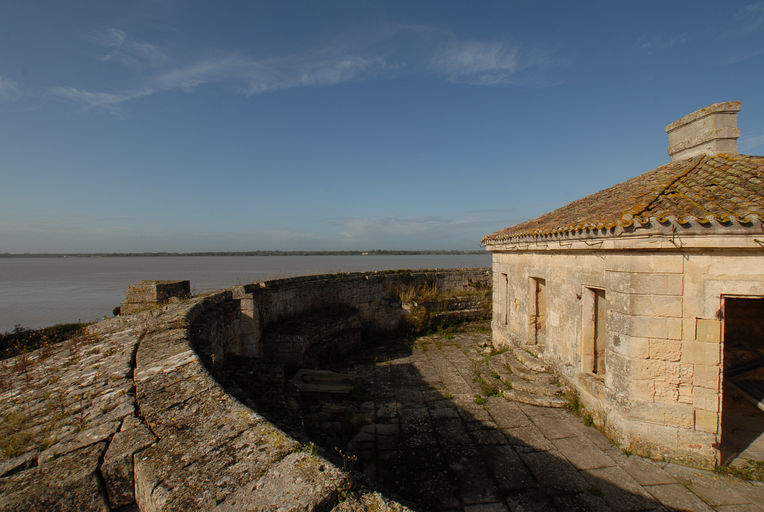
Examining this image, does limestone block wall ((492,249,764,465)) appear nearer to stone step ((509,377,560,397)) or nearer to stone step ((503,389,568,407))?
stone step ((503,389,568,407))

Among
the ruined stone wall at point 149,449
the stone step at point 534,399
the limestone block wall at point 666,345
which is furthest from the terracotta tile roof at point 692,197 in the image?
the ruined stone wall at point 149,449

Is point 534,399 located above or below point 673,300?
below

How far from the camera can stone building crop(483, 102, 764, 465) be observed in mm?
4387

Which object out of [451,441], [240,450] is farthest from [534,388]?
[240,450]

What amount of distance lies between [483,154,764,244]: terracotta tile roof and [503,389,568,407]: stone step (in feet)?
9.19

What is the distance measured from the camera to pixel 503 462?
15.0ft

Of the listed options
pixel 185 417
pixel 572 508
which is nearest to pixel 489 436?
pixel 572 508

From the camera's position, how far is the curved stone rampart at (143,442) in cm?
139

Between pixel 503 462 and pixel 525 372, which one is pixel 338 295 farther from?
pixel 503 462

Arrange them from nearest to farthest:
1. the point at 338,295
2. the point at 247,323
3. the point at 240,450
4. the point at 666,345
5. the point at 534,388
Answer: the point at 240,450 < the point at 666,345 < the point at 534,388 < the point at 247,323 < the point at 338,295

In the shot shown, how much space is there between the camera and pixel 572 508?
12.3 feet

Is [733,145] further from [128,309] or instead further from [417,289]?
[128,309]

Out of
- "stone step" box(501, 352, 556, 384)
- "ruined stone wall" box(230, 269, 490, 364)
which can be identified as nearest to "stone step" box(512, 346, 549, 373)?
"stone step" box(501, 352, 556, 384)

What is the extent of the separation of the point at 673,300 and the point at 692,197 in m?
1.45
